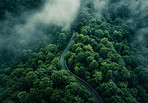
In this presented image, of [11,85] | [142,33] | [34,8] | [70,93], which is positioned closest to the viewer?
[70,93]

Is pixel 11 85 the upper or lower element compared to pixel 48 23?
lower

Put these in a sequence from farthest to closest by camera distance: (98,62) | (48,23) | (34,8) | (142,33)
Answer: (142,33), (34,8), (48,23), (98,62)

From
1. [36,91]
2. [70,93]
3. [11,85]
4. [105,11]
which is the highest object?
[105,11]

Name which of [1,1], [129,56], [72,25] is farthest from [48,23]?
[129,56]

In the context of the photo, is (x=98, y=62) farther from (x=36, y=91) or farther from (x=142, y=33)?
(x=142, y=33)

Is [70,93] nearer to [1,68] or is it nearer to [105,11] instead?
[1,68]

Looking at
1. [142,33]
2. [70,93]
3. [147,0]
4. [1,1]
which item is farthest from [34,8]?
[147,0]

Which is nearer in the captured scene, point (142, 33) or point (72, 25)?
point (72, 25)
